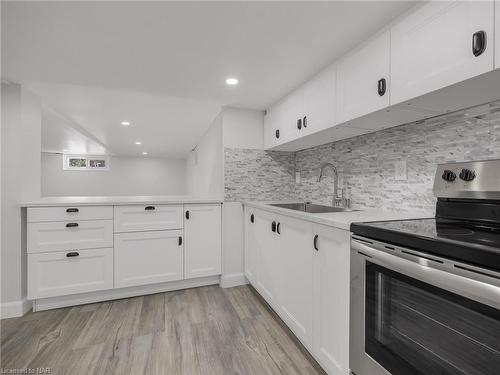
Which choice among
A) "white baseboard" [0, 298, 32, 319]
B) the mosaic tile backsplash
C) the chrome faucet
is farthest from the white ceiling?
"white baseboard" [0, 298, 32, 319]

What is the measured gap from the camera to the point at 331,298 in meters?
1.33

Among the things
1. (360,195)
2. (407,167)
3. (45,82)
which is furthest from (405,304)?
(45,82)

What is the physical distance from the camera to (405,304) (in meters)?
0.94

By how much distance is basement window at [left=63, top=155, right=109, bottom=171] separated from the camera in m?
6.99

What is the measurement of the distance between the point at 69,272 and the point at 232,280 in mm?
1564

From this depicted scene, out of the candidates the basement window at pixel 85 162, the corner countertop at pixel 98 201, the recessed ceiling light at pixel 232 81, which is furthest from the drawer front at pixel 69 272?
the basement window at pixel 85 162

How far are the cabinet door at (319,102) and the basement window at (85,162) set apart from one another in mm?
7020

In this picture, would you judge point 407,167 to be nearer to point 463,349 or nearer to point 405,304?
point 405,304

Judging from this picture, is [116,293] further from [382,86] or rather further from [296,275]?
[382,86]

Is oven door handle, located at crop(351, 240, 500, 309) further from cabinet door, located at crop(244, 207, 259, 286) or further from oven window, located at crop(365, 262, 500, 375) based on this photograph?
cabinet door, located at crop(244, 207, 259, 286)

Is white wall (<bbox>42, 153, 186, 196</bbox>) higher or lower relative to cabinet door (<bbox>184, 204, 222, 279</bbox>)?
higher

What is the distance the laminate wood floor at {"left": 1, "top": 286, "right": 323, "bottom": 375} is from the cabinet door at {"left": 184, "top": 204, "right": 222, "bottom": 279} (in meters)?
0.37

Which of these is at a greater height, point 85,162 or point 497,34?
point 85,162

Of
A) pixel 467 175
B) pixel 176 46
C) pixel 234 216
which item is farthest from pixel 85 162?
pixel 467 175
